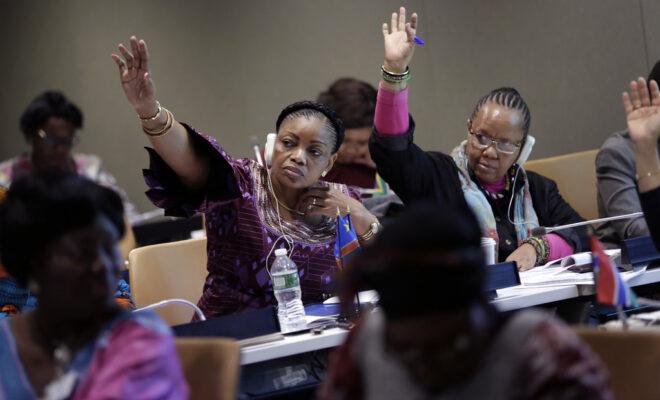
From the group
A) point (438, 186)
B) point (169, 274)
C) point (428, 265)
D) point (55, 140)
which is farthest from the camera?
point (438, 186)

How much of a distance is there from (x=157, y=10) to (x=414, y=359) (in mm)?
5917

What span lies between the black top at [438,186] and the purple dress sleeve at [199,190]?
2.17 feet

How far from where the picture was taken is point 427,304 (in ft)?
4.23

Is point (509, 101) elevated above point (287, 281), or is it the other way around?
point (509, 101)

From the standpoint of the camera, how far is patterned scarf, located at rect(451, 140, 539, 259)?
11.8ft

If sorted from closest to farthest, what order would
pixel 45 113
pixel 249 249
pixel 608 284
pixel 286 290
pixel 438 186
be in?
pixel 608 284 < pixel 286 290 < pixel 249 249 < pixel 45 113 < pixel 438 186

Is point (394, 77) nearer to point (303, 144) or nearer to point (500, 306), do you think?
point (303, 144)

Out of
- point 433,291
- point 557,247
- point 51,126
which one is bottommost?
point 557,247

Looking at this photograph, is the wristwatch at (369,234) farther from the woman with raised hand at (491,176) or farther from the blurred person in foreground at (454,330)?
the blurred person in foreground at (454,330)

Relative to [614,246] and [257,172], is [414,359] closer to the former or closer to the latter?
[257,172]

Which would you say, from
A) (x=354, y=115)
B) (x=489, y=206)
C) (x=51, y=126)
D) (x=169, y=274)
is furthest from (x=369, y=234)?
(x=354, y=115)

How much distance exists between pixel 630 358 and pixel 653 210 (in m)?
0.65

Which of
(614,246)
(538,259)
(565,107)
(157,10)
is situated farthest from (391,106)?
(157,10)

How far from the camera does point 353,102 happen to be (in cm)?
491
